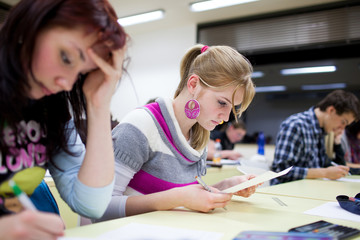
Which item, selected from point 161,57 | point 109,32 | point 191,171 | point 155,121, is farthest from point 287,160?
point 161,57

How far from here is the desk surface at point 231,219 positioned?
677 millimetres

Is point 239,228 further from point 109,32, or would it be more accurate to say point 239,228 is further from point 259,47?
point 259,47

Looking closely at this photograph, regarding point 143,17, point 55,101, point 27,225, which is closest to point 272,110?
point 143,17

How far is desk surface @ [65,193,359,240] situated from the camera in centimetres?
68

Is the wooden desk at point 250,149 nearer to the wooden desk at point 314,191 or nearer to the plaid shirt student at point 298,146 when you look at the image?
the plaid shirt student at point 298,146

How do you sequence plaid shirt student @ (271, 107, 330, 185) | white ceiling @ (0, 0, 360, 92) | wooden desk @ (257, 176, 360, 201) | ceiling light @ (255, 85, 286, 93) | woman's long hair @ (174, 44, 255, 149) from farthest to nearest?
ceiling light @ (255, 85, 286, 93), white ceiling @ (0, 0, 360, 92), plaid shirt student @ (271, 107, 330, 185), wooden desk @ (257, 176, 360, 201), woman's long hair @ (174, 44, 255, 149)

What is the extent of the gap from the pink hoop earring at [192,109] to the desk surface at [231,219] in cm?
37

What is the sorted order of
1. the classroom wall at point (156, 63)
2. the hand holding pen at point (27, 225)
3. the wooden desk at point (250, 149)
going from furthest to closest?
the classroom wall at point (156, 63) < the wooden desk at point (250, 149) < the hand holding pen at point (27, 225)

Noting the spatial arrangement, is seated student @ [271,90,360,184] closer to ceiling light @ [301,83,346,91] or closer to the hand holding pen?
ceiling light @ [301,83,346,91]

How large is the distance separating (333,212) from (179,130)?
61 cm

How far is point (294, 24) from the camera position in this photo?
3.74 m

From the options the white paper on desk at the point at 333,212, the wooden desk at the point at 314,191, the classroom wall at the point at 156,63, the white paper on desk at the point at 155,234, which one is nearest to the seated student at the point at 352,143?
the wooden desk at the point at 314,191

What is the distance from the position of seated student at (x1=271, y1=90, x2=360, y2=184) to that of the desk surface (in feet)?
3.73

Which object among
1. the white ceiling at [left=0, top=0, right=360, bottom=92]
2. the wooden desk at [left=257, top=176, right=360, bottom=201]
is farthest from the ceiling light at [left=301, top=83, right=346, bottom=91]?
the wooden desk at [left=257, top=176, right=360, bottom=201]
